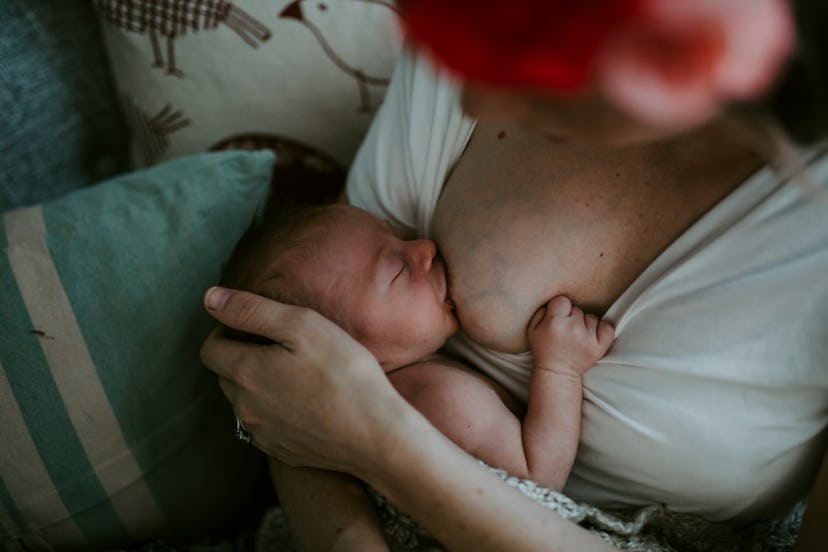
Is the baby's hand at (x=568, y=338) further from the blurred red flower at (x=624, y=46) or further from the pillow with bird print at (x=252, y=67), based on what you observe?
the pillow with bird print at (x=252, y=67)

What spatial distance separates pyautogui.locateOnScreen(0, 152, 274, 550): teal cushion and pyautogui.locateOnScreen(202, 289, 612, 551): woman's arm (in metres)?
0.15

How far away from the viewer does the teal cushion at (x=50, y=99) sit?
120cm

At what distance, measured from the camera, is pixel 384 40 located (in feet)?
3.73

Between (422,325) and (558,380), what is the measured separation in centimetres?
21

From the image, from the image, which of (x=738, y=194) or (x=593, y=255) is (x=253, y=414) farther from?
(x=738, y=194)

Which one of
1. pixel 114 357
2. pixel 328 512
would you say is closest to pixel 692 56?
pixel 328 512

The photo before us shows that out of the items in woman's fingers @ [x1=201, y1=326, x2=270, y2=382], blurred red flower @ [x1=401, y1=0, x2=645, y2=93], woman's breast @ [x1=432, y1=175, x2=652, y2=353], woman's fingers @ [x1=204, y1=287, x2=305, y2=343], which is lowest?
woman's fingers @ [x1=201, y1=326, x2=270, y2=382]

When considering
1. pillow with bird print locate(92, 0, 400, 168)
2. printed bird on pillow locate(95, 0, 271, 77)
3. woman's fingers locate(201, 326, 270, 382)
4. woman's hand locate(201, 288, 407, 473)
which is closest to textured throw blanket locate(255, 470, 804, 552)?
woman's hand locate(201, 288, 407, 473)

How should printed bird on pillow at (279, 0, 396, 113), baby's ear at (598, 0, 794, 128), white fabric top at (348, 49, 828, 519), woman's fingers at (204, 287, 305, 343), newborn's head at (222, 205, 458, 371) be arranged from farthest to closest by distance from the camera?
printed bird on pillow at (279, 0, 396, 113) < newborn's head at (222, 205, 458, 371) < woman's fingers at (204, 287, 305, 343) < white fabric top at (348, 49, 828, 519) < baby's ear at (598, 0, 794, 128)

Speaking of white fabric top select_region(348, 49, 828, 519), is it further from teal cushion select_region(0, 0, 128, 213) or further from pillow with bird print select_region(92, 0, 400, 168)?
teal cushion select_region(0, 0, 128, 213)

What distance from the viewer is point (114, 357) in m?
0.92

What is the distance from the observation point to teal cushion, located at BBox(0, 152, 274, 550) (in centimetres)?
89

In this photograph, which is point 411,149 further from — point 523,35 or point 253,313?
point 523,35

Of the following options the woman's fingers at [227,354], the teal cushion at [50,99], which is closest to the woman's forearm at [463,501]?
the woman's fingers at [227,354]
